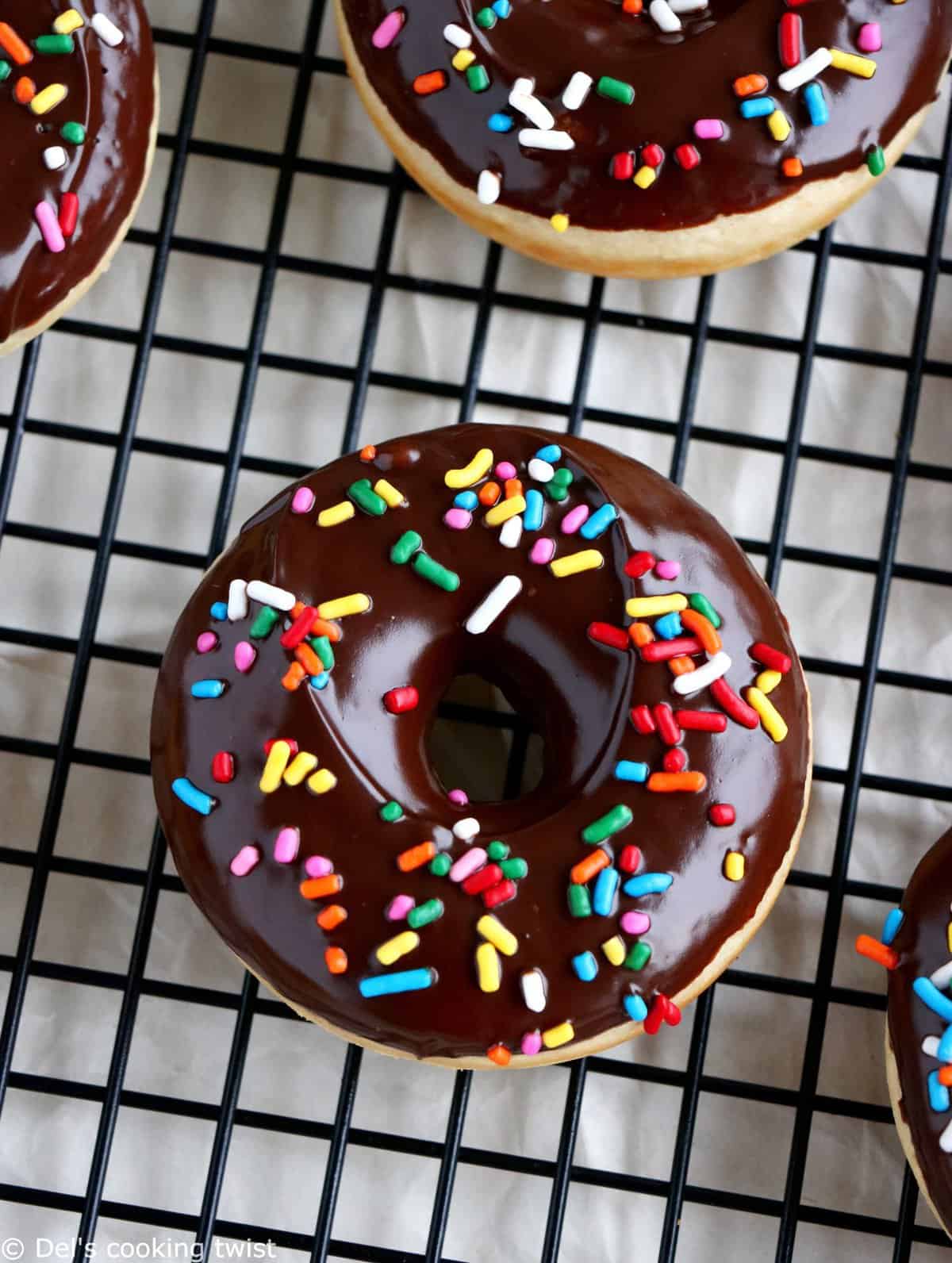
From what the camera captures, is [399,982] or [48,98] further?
[48,98]

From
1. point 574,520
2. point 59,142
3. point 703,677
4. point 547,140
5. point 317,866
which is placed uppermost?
point 547,140

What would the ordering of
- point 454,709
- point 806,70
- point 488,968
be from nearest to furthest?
point 488,968 → point 806,70 → point 454,709

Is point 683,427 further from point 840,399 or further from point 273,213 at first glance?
point 273,213

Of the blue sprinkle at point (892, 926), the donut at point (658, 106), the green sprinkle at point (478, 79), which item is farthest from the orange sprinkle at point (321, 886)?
the green sprinkle at point (478, 79)

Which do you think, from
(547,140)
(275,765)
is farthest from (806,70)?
(275,765)

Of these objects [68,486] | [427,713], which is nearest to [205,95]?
[68,486]

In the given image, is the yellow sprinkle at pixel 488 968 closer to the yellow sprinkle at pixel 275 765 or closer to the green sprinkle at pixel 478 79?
the yellow sprinkle at pixel 275 765

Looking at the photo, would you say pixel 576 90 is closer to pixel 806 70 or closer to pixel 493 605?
pixel 806 70

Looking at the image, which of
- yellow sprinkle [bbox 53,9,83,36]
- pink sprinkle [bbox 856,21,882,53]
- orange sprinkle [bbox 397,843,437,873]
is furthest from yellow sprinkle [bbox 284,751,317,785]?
pink sprinkle [bbox 856,21,882,53]
